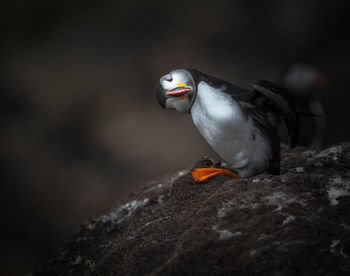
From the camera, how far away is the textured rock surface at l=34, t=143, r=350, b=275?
3.88ft

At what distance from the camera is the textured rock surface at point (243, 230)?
1.18m

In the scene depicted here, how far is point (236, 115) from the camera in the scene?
67.5 inches

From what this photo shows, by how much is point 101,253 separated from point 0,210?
2.31m

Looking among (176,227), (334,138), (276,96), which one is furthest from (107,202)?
(334,138)

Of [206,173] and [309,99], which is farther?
[309,99]

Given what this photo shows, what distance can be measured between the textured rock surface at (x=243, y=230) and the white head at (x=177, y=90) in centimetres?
47

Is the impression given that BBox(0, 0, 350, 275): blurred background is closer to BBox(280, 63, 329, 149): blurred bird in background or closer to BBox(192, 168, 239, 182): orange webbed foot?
BBox(280, 63, 329, 149): blurred bird in background

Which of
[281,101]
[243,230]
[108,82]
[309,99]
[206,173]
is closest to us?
[243,230]

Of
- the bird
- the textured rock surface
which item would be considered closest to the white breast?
the bird

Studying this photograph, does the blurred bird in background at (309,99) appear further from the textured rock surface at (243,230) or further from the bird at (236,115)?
the bird at (236,115)

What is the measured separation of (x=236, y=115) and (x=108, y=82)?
272 cm

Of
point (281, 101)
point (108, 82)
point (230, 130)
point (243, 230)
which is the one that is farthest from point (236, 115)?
point (108, 82)

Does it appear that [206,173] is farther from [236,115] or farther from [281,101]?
[281,101]

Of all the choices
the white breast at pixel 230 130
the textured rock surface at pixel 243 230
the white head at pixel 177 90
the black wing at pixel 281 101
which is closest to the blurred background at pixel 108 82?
the textured rock surface at pixel 243 230
